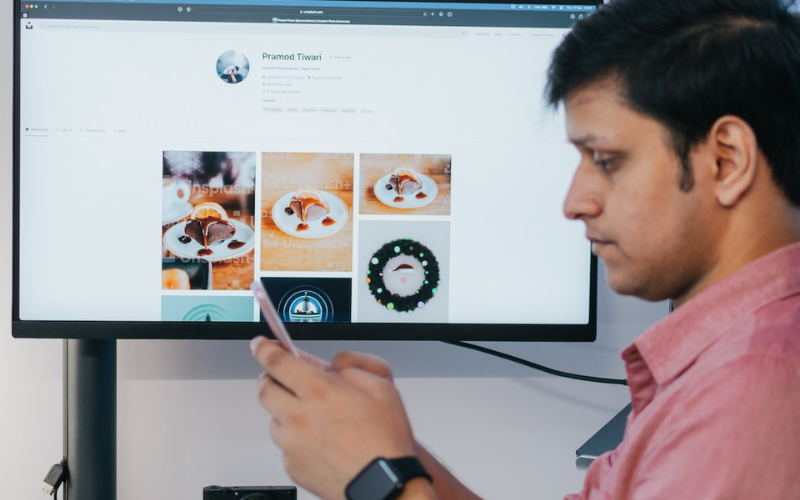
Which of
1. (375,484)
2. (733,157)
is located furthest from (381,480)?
(733,157)

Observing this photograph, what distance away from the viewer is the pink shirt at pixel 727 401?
50cm

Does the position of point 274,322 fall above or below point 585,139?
below

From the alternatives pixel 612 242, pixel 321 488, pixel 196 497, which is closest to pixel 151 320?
pixel 196 497

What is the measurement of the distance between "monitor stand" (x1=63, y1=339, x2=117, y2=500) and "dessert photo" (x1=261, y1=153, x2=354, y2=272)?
10.3 inches

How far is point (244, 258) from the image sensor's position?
1062 mm

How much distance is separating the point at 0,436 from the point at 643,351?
97 cm

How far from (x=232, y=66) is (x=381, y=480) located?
0.65 meters

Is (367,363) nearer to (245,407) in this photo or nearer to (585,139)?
(585,139)

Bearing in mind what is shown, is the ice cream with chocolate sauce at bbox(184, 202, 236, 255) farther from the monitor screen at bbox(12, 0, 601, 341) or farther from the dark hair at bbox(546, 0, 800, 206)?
the dark hair at bbox(546, 0, 800, 206)

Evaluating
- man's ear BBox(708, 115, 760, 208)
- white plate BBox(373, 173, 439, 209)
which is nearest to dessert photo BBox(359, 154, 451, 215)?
white plate BBox(373, 173, 439, 209)

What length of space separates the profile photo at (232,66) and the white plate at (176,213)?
172 millimetres

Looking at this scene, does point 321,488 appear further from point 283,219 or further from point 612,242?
point 283,219

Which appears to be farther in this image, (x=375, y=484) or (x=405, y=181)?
(x=405, y=181)

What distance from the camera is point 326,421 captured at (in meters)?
0.62
